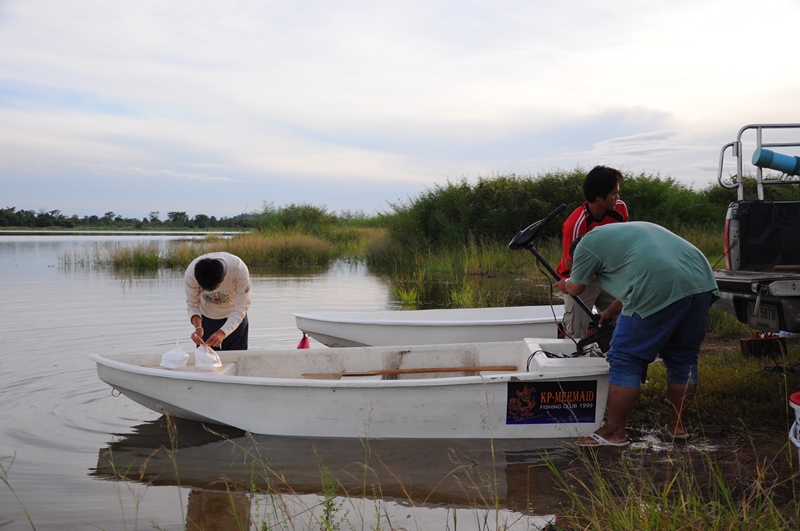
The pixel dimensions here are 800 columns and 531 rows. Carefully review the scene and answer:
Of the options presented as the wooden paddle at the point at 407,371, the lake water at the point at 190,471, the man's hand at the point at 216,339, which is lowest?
the lake water at the point at 190,471

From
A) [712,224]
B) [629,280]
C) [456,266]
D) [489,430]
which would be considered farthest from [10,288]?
[712,224]

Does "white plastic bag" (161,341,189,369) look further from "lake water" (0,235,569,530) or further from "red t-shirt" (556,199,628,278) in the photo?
"red t-shirt" (556,199,628,278)

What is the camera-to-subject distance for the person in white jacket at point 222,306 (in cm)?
642

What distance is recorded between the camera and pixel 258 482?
193 inches

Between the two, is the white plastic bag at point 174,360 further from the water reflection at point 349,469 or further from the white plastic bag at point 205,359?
the water reflection at point 349,469

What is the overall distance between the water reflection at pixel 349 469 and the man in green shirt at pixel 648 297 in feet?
2.18

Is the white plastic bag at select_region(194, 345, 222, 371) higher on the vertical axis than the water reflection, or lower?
higher

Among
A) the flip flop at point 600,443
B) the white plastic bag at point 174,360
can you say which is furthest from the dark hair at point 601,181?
the white plastic bag at point 174,360

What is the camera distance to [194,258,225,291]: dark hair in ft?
19.3

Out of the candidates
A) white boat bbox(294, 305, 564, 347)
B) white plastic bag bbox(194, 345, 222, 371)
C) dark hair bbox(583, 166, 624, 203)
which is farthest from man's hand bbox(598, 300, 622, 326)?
white plastic bag bbox(194, 345, 222, 371)

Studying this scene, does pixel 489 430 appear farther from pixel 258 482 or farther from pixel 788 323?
pixel 788 323

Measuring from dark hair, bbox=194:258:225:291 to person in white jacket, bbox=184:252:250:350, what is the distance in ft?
0.54

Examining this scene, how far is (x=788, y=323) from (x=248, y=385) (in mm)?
3960

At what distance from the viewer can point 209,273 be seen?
5883mm
